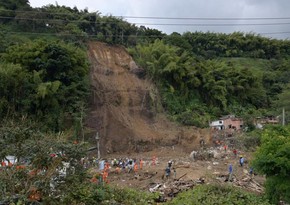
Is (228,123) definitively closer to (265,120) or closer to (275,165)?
(265,120)

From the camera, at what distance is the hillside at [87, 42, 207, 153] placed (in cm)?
3203

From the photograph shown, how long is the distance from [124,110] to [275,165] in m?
21.6

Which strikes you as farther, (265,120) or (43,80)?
(265,120)

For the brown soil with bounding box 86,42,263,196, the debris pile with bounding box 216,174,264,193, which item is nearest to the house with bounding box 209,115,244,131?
the brown soil with bounding box 86,42,263,196

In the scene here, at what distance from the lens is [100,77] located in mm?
37125

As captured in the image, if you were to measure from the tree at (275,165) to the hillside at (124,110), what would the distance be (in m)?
16.4

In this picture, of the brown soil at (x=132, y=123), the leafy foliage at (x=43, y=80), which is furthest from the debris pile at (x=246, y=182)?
the leafy foliage at (x=43, y=80)

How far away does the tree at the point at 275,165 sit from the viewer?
15078 millimetres

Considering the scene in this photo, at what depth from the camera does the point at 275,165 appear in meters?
15.2

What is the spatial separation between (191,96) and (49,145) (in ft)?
104

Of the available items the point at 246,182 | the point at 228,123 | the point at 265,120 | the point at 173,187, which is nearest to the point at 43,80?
the point at 173,187

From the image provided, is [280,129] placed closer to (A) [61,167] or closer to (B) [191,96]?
(A) [61,167]

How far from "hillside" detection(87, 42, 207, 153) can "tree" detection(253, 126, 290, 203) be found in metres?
16.4

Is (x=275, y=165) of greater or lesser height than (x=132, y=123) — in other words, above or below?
above
